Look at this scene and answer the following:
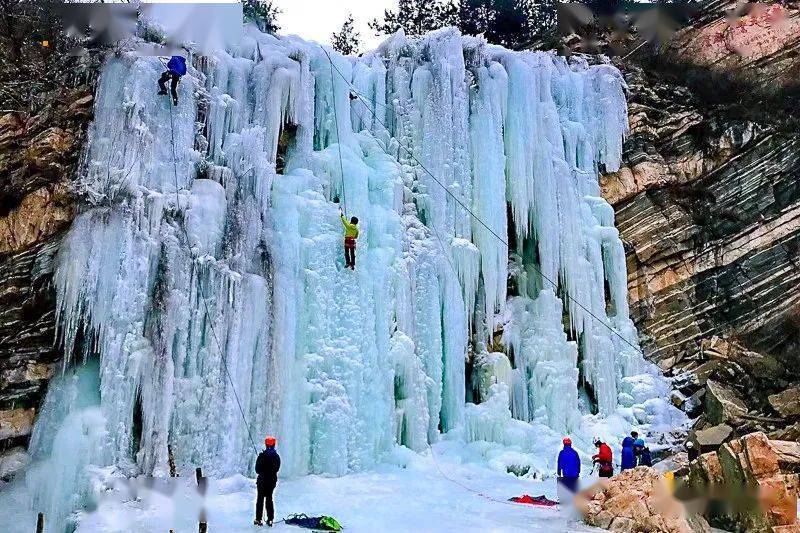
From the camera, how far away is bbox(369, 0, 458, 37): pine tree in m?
22.5

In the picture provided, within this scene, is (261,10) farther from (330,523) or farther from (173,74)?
(330,523)

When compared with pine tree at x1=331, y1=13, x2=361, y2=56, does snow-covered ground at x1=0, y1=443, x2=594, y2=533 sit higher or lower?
lower

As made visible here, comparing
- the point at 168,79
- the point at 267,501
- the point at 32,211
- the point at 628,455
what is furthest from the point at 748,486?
the point at 32,211

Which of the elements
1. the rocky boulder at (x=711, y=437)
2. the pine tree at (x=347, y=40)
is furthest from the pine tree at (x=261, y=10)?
the rocky boulder at (x=711, y=437)

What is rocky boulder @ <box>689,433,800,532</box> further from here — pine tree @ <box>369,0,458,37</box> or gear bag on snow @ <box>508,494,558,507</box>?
pine tree @ <box>369,0,458,37</box>

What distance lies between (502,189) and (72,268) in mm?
7674

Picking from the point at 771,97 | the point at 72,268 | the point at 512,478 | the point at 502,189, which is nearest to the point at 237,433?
the point at 72,268

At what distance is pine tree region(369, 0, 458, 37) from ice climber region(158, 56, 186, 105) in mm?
12891

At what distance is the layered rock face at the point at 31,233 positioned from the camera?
9758 millimetres

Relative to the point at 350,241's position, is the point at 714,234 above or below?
above

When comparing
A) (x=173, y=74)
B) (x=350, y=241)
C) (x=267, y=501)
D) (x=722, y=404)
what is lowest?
(x=267, y=501)

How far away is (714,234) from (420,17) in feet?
38.8

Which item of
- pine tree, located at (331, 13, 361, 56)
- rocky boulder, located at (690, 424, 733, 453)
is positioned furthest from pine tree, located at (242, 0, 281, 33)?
rocky boulder, located at (690, 424, 733, 453)

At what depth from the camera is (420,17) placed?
2288cm
